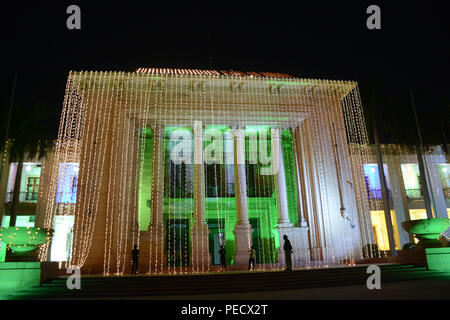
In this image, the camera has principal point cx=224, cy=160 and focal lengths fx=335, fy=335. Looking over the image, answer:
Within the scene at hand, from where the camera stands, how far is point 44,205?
76.0 feet

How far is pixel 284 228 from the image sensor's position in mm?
19047

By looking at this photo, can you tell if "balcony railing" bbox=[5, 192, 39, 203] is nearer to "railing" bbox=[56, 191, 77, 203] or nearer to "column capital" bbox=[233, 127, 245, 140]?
"railing" bbox=[56, 191, 77, 203]

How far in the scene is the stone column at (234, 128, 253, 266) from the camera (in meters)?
18.2

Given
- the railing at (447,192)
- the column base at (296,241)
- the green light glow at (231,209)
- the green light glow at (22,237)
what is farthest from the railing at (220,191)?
the railing at (447,192)

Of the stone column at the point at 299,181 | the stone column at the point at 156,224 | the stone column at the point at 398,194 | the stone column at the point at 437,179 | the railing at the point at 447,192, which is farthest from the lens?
the railing at the point at 447,192

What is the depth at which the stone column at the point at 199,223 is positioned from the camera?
1761cm

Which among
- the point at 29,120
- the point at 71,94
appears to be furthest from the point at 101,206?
the point at 29,120

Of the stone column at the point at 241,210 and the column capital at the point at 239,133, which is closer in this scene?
the stone column at the point at 241,210

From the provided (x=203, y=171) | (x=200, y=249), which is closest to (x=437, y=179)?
(x=203, y=171)

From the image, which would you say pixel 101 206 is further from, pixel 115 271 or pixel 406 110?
pixel 406 110

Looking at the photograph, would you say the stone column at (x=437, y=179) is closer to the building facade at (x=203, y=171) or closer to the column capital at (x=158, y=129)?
the building facade at (x=203, y=171)

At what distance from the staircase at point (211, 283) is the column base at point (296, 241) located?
5678 mm

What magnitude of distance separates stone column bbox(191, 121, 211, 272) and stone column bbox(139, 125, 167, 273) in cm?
171

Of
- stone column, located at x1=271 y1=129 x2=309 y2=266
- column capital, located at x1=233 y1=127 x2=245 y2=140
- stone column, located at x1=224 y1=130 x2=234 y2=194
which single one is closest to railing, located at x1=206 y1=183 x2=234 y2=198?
stone column, located at x1=224 y1=130 x2=234 y2=194
